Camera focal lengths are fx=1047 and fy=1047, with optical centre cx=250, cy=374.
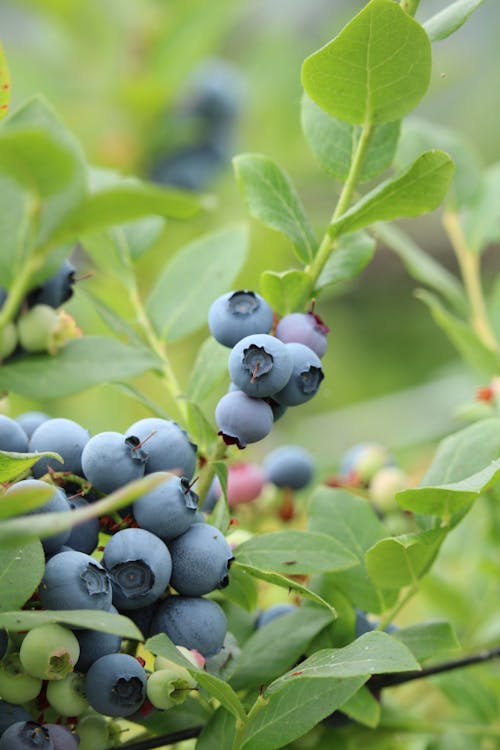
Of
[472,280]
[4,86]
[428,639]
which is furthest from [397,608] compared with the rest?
[472,280]

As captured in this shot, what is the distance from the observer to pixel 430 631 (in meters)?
0.81

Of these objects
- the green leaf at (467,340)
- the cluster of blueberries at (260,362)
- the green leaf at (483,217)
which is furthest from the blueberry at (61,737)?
the green leaf at (483,217)

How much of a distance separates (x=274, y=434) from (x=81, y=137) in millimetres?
752

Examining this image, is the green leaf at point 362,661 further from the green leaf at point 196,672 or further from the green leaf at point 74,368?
the green leaf at point 74,368

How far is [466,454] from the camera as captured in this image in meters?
0.80

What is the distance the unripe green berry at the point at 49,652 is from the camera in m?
0.61

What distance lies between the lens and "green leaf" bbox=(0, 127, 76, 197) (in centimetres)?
46

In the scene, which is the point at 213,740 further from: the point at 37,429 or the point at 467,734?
the point at 467,734

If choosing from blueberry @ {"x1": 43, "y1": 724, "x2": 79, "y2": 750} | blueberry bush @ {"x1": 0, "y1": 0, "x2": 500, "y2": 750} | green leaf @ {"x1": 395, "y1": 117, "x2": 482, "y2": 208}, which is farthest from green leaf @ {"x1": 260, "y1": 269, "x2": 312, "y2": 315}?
green leaf @ {"x1": 395, "y1": 117, "x2": 482, "y2": 208}

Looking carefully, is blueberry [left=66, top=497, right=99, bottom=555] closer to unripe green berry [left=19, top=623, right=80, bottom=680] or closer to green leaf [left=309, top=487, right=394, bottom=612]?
unripe green berry [left=19, top=623, right=80, bottom=680]

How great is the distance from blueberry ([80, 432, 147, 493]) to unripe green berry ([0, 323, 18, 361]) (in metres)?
0.09

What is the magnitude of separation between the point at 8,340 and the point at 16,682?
21cm

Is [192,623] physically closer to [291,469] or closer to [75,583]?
[75,583]

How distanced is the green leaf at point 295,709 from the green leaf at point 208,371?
247 mm
